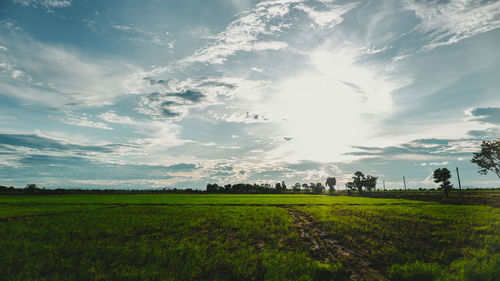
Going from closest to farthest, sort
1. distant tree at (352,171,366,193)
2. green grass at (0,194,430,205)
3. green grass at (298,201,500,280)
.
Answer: green grass at (298,201,500,280), green grass at (0,194,430,205), distant tree at (352,171,366,193)

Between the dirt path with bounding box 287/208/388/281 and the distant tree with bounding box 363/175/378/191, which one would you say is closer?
the dirt path with bounding box 287/208/388/281

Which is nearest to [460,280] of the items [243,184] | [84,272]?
[84,272]

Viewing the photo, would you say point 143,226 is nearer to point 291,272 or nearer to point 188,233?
point 188,233

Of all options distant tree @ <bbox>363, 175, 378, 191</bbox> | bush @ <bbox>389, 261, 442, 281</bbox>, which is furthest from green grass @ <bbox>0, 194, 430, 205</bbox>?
distant tree @ <bbox>363, 175, 378, 191</bbox>

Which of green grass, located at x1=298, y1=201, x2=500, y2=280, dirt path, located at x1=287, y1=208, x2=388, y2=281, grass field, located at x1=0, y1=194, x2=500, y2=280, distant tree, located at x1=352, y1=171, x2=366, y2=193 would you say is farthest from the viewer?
distant tree, located at x1=352, y1=171, x2=366, y2=193

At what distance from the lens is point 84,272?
8117 millimetres

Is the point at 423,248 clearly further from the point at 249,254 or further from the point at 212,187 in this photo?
the point at 212,187

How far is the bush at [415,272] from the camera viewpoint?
7.80 meters

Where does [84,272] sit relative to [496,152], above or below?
below

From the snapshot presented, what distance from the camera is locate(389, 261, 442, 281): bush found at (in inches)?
307

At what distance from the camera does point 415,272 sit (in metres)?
8.05

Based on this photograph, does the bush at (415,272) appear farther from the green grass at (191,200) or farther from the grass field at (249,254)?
the green grass at (191,200)

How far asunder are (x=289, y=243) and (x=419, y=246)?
7.04m

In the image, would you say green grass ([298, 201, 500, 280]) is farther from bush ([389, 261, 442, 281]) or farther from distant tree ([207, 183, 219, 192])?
distant tree ([207, 183, 219, 192])
